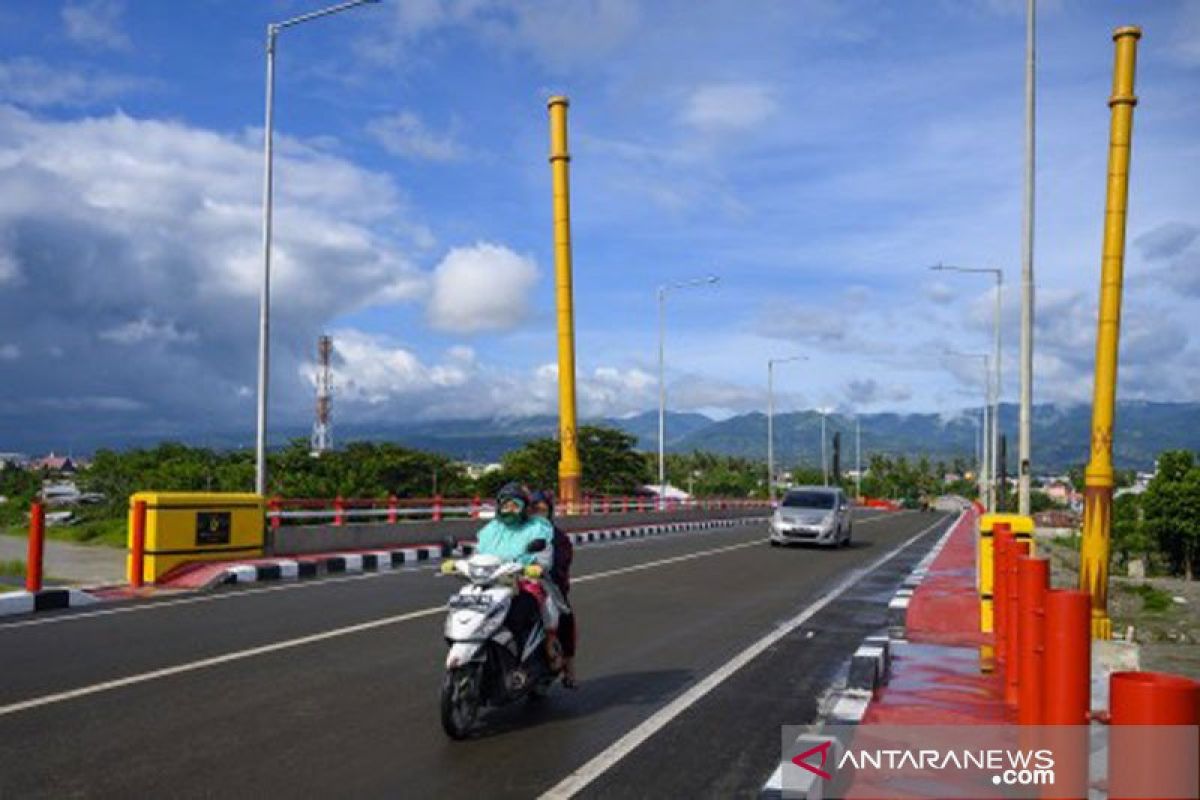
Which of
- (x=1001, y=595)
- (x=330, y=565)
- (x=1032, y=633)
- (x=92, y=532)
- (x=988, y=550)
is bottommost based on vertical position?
(x=92, y=532)

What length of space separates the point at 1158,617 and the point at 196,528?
29.4 meters

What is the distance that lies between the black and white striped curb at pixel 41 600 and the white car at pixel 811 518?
712 inches

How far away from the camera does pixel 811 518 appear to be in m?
28.1

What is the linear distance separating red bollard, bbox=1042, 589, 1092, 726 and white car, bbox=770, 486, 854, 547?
938 inches

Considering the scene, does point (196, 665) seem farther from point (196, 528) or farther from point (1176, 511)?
point (1176, 511)

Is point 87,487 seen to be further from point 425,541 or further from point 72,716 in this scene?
point 72,716

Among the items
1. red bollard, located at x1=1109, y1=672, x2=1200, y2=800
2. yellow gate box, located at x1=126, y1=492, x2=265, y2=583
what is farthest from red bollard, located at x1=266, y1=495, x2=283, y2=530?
red bollard, located at x1=1109, y1=672, x2=1200, y2=800

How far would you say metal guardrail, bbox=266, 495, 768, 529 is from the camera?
819 inches

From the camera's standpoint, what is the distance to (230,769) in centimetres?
593

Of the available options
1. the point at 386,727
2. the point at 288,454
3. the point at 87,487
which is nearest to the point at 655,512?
the point at 386,727

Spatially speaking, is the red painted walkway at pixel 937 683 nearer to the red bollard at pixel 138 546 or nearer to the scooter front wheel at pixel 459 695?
the scooter front wheel at pixel 459 695

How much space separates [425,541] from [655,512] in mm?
19856

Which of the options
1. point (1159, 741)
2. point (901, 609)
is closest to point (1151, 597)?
point (901, 609)


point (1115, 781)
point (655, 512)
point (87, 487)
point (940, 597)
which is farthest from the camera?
point (87, 487)
